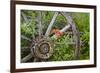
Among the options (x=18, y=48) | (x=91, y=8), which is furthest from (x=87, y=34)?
(x=18, y=48)

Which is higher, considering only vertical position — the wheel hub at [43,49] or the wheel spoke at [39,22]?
the wheel spoke at [39,22]

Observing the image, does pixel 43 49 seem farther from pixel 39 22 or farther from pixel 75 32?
pixel 75 32

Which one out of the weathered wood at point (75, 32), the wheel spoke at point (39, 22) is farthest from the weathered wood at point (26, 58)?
the weathered wood at point (75, 32)

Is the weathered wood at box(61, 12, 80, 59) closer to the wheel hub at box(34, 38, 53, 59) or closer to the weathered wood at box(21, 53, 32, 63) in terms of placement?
the wheel hub at box(34, 38, 53, 59)

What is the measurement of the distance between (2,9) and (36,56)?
1.84 ft

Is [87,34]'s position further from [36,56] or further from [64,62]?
[36,56]

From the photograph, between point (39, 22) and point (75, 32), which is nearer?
point (39, 22)

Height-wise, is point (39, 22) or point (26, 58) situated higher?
point (39, 22)

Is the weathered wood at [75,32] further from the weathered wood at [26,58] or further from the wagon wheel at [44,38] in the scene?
the weathered wood at [26,58]

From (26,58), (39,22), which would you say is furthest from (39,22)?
(26,58)

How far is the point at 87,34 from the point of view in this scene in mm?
2170

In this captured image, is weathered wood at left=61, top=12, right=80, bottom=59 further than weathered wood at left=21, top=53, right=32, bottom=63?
Yes

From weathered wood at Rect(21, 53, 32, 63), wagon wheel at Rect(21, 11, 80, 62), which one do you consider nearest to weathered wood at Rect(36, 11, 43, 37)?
wagon wheel at Rect(21, 11, 80, 62)

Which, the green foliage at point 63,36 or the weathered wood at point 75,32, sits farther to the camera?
the weathered wood at point 75,32
